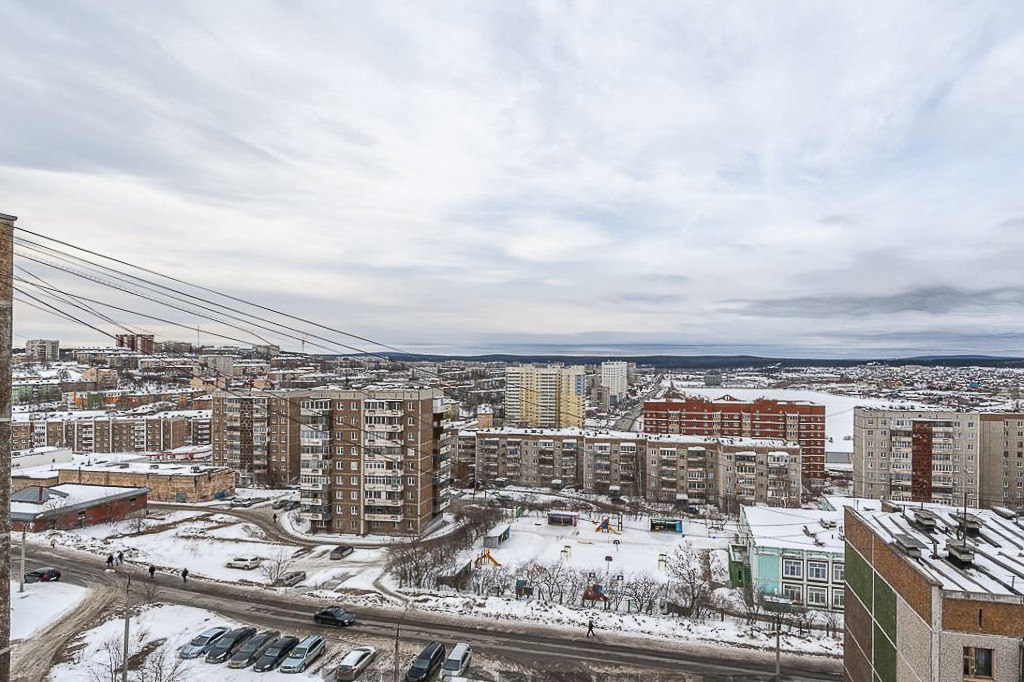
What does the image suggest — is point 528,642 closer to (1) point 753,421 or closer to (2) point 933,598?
(2) point 933,598

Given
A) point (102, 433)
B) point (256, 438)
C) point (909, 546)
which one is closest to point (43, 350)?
point (102, 433)

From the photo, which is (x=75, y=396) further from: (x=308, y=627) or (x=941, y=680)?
(x=941, y=680)

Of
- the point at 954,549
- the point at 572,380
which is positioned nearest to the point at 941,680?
the point at 954,549

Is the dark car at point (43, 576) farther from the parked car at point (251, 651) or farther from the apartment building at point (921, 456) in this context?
the apartment building at point (921, 456)

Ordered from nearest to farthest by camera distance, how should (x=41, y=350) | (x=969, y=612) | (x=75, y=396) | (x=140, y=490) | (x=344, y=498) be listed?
(x=969, y=612)
(x=344, y=498)
(x=140, y=490)
(x=75, y=396)
(x=41, y=350)

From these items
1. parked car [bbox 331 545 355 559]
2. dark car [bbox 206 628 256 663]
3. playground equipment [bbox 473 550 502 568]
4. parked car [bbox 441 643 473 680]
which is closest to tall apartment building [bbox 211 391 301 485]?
parked car [bbox 331 545 355 559]

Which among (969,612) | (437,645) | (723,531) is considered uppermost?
(969,612)

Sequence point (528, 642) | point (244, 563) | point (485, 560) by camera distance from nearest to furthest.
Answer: point (528, 642)
point (244, 563)
point (485, 560)

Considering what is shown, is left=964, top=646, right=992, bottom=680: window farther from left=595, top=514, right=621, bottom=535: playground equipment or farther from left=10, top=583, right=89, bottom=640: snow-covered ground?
left=595, top=514, right=621, bottom=535: playground equipment
